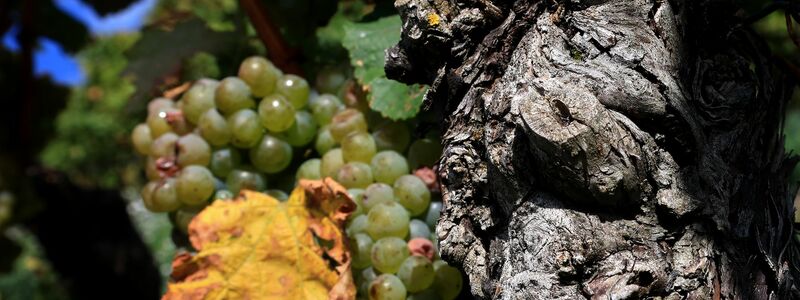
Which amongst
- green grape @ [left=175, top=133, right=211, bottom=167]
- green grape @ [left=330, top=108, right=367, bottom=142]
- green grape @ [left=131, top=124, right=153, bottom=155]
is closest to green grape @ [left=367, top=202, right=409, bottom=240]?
green grape @ [left=330, top=108, right=367, bottom=142]

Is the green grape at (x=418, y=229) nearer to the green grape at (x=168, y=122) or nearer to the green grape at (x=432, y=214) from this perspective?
the green grape at (x=432, y=214)

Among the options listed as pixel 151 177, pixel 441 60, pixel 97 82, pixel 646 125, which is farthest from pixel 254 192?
pixel 97 82

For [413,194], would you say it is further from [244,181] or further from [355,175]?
[244,181]

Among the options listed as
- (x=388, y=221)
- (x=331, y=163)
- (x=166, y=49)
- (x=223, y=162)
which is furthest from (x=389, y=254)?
(x=166, y=49)

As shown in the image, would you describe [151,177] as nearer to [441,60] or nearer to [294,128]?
[294,128]

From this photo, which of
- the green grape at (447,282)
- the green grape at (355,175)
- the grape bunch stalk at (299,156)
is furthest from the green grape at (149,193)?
the green grape at (447,282)
